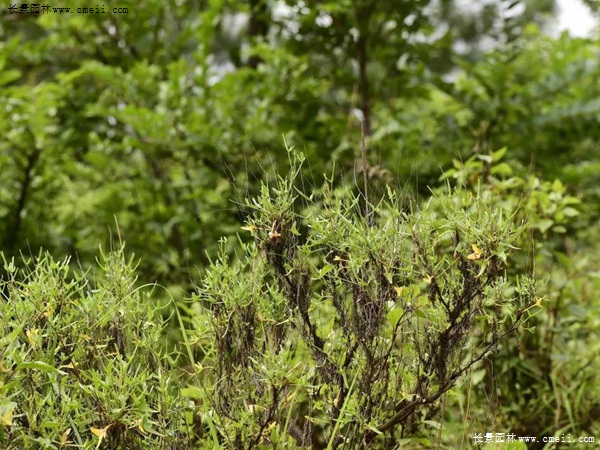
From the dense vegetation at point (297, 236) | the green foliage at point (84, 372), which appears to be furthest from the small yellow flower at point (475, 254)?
the green foliage at point (84, 372)

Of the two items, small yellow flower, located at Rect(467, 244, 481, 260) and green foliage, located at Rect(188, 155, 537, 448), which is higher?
small yellow flower, located at Rect(467, 244, 481, 260)

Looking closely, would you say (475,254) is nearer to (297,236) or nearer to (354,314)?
(354,314)

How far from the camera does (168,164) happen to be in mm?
4855

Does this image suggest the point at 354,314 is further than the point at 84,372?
Yes

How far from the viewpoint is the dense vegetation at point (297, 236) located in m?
1.55

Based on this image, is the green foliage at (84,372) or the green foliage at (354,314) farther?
the green foliage at (354,314)

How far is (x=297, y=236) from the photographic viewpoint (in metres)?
1.71

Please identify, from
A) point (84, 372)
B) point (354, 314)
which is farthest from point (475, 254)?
point (84, 372)

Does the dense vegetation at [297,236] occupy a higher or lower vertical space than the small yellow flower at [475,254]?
lower

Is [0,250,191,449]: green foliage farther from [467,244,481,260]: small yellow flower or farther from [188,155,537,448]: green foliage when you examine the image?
[467,244,481,260]: small yellow flower

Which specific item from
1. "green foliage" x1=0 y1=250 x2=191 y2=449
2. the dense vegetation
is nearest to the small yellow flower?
the dense vegetation

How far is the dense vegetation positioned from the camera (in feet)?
5.08

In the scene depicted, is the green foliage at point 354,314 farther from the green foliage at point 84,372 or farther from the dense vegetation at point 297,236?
the green foliage at point 84,372

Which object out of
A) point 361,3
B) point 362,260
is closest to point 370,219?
point 362,260
